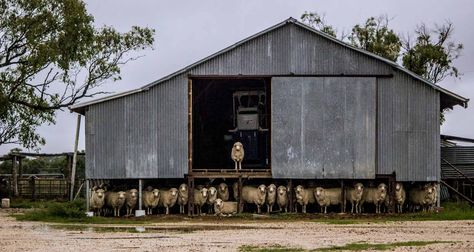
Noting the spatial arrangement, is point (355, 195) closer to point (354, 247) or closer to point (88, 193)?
point (88, 193)

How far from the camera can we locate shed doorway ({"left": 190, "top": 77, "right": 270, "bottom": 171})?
1837 inches

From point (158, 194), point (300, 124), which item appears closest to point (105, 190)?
point (158, 194)

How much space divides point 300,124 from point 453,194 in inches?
428

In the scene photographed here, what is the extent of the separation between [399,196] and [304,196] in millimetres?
4024

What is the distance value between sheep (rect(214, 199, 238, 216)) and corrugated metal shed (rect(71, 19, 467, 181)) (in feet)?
6.54

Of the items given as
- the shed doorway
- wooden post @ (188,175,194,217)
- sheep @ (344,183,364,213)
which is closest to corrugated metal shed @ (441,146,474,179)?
sheep @ (344,183,364,213)

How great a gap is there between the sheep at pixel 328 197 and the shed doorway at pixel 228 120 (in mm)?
3345

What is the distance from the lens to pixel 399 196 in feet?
141

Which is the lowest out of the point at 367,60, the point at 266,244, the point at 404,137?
the point at 266,244

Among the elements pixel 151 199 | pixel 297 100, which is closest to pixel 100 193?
pixel 151 199

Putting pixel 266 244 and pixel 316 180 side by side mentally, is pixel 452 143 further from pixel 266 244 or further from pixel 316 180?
pixel 266 244

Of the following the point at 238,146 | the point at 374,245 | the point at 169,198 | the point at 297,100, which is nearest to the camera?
the point at 374,245

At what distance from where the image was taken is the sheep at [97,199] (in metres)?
42.6

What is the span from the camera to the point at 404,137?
42.3 meters
